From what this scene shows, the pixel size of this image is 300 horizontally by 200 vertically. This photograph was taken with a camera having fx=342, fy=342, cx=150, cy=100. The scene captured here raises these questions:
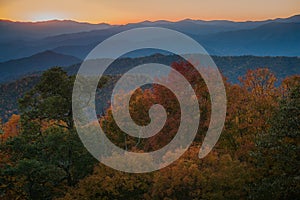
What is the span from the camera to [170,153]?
18750mm

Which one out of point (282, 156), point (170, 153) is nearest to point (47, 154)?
point (170, 153)

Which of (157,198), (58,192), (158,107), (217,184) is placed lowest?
(58,192)

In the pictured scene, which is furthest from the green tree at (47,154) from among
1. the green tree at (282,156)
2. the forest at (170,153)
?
the green tree at (282,156)

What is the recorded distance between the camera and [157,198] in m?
17.2

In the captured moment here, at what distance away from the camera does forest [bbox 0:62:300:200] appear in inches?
649

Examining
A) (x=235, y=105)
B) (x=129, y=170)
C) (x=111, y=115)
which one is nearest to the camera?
(x=129, y=170)

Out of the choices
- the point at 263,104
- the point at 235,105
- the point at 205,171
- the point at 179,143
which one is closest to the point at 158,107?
the point at 179,143

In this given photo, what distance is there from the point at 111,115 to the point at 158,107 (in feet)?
20.5

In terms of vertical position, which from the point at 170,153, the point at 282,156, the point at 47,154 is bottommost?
the point at 47,154

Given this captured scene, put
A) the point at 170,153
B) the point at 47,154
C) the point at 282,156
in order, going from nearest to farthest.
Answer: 1. the point at 282,156
2. the point at 170,153
3. the point at 47,154

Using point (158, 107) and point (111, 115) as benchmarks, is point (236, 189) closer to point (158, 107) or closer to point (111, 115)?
point (158, 107)

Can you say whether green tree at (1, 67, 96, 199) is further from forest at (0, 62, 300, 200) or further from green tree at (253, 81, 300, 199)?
green tree at (253, 81, 300, 199)

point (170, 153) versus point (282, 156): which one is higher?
point (282, 156)

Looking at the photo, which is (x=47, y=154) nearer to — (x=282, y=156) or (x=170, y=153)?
(x=170, y=153)
